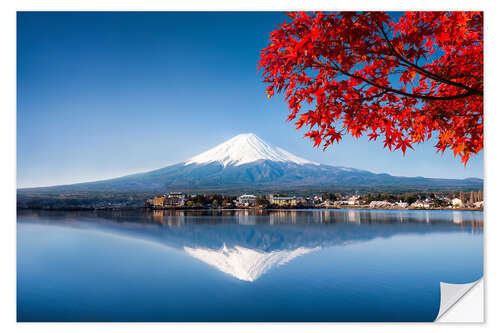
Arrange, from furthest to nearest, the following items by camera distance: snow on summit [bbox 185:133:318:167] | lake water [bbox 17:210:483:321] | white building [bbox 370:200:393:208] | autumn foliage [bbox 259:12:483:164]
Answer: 1. white building [bbox 370:200:393:208]
2. snow on summit [bbox 185:133:318:167]
3. lake water [bbox 17:210:483:321]
4. autumn foliage [bbox 259:12:483:164]

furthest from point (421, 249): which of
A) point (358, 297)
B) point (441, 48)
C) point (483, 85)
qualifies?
point (441, 48)

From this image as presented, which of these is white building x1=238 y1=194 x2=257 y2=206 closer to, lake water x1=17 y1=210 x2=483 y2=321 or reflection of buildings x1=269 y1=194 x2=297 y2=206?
lake water x1=17 y1=210 x2=483 y2=321

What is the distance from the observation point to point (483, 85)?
2.55 m

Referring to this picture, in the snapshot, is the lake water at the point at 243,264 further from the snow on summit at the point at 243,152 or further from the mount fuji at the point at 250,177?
the snow on summit at the point at 243,152

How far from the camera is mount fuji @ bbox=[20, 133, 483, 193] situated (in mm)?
3688

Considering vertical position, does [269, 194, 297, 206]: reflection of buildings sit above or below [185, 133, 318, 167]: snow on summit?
below

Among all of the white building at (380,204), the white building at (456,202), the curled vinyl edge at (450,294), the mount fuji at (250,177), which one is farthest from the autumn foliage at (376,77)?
the white building at (380,204)

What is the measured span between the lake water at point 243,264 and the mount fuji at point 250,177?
343mm

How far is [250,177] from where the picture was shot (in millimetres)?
4215

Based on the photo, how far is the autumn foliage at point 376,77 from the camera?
220 centimetres

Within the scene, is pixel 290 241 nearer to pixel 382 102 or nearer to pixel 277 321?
pixel 277 321

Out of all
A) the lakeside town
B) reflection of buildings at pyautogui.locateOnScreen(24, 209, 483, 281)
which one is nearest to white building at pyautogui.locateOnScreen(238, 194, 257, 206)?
the lakeside town

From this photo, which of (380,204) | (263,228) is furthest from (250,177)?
(380,204)

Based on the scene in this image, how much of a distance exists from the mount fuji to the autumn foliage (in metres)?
1.23
